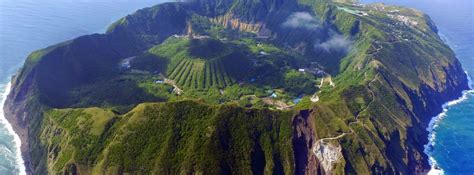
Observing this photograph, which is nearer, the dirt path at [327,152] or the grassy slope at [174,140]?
the grassy slope at [174,140]

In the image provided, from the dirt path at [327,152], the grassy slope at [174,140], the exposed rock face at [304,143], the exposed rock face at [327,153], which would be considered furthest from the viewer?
the exposed rock face at [304,143]

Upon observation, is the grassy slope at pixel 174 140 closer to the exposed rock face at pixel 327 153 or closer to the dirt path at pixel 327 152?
the dirt path at pixel 327 152

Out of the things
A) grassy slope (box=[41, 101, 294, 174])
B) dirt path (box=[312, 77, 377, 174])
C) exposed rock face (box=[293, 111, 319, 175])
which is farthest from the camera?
exposed rock face (box=[293, 111, 319, 175])

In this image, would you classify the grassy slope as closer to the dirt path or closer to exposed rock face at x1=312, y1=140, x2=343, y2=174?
the dirt path

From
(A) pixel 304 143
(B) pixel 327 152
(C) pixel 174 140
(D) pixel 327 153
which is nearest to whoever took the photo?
Result: (C) pixel 174 140

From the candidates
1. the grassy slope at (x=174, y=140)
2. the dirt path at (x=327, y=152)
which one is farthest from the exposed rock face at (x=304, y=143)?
the grassy slope at (x=174, y=140)

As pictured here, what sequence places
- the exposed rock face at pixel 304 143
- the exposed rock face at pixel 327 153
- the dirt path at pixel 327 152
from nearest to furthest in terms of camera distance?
the exposed rock face at pixel 327 153, the dirt path at pixel 327 152, the exposed rock face at pixel 304 143

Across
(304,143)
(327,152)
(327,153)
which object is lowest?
(327,153)

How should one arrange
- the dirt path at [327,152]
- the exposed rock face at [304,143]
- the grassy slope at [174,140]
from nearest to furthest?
the grassy slope at [174,140], the dirt path at [327,152], the exposed rock face at [304,143]

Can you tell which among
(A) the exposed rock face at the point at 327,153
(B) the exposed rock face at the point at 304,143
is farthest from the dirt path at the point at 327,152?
(B) the exposed rock face at the point at 304,143

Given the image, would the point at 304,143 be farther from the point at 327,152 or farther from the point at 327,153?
the point at 327,153

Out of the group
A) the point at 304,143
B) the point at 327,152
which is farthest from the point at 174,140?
the point at 327,152

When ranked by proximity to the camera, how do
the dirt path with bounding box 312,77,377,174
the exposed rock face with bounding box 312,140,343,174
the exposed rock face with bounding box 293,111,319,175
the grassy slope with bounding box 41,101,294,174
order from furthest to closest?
the exposed rock face with bounding box 293,111,319,175 → the dirt path with bounding box 312,77,377,174 → the exposed rock face with bounding box 312,140,343,174 → the grassy slope with bounding box 41,101,294,174

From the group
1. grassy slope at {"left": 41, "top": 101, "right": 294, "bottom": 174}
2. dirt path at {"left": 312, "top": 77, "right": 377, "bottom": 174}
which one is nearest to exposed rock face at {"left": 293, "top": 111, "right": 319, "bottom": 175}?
dirt path at {"left": 312, "top": 77, "right": 377, "bottom": 174}
